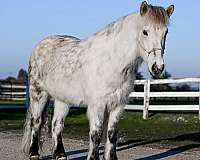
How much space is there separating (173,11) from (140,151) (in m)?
3.71

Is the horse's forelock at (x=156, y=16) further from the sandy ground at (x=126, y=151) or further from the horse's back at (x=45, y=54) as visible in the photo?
the sandy ground at (x=126, y=151)

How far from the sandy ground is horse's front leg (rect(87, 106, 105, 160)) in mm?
1577

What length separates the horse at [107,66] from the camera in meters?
6.63

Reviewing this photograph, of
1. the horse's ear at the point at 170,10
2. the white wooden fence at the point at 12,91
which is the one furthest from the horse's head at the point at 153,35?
the white wooden fence at the point at 12,91

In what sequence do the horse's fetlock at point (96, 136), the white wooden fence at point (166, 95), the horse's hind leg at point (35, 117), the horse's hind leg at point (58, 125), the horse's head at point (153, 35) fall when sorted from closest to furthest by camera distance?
the horse's head at point (153, 35) → the horse's fetlock at point (96, 136) → the horse's hind leg at point (58, 125) → the horse's hind leg at point (35, 117) → the white wooden fence at point (166, 95)

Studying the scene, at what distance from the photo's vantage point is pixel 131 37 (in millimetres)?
6992

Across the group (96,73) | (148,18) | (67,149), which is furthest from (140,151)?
(148,18)

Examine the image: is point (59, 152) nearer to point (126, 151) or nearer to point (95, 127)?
point (95, 127)

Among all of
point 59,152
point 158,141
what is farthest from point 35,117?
point 158,141

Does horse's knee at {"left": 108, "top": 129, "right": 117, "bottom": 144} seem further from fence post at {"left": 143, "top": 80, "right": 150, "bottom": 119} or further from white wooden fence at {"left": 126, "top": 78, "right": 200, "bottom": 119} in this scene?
fence post at {"left": 143, "top": 80, "right": 150, "bottom": 119}

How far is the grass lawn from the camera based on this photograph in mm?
12294

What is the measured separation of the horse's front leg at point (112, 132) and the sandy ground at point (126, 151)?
1407 millimetres

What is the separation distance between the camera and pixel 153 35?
655 centimetres

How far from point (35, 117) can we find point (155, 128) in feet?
22.8
